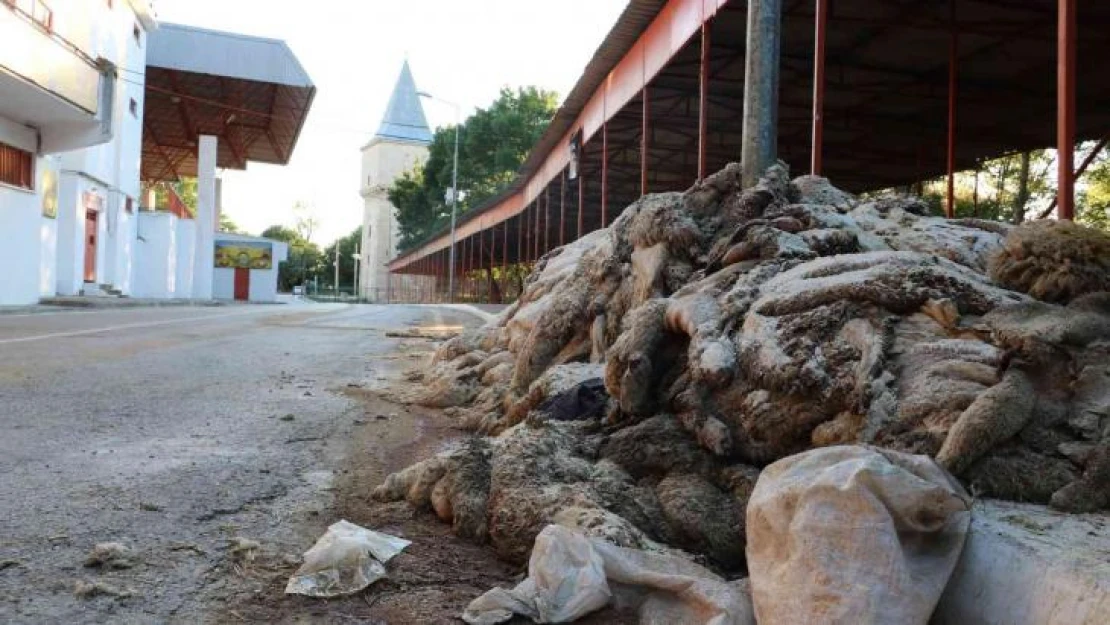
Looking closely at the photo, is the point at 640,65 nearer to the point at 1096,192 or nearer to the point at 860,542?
the point at 860,542

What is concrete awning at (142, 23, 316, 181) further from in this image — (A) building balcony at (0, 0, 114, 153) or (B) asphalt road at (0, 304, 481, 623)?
(B) asphalt road at (0, 304, 481, 623)

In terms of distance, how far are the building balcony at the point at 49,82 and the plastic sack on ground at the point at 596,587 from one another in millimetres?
16716

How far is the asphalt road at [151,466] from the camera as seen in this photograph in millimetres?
2238

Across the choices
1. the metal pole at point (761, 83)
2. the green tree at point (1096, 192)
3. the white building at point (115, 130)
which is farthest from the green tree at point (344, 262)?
the metal pole at point (761, 83)

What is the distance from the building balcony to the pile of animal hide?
15696mm

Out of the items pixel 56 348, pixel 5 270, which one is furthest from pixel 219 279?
pixel 56 348

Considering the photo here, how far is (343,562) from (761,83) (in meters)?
5.43

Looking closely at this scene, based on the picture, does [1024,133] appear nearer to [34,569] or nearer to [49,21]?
[34,569]

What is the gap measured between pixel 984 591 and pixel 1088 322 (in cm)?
104

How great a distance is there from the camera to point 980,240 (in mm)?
3840

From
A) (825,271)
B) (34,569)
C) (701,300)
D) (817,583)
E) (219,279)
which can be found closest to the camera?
(817,583)

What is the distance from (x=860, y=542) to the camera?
167 centimetres

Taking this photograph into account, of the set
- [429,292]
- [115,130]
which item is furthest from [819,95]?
[429,292]

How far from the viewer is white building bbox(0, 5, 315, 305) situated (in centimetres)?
1783
